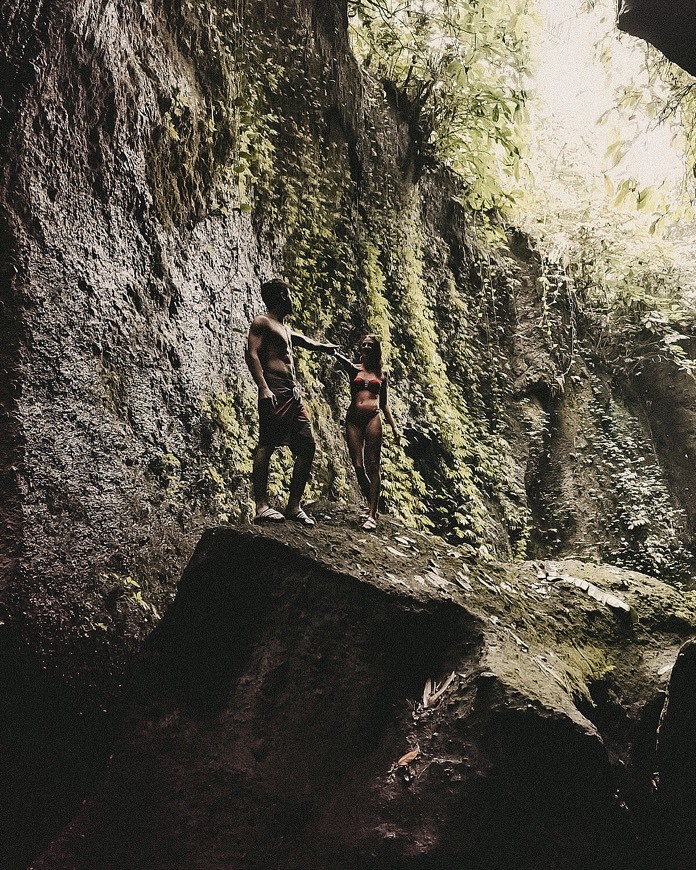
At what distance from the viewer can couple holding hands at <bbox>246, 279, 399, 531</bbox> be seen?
363 cm

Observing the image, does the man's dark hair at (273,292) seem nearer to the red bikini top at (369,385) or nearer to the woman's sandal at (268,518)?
the red bikini top at (369,385)

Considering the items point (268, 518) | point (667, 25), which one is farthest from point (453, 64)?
point (268, 518)

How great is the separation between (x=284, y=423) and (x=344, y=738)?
1.65m

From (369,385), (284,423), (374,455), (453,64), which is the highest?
(453,64)

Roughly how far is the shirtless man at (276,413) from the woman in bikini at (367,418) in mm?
531

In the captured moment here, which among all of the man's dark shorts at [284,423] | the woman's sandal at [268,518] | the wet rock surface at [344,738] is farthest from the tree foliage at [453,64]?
the wet rock surface at [344,738]

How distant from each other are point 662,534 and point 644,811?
738cm

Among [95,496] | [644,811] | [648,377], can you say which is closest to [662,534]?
[648,377]

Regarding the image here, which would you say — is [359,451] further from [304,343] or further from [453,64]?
[453,64]

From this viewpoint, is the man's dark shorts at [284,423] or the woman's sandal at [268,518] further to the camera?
the man's dark shorts at [284,423]

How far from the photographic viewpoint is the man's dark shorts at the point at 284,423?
3.62 metres

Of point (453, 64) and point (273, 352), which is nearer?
point (273, 352)

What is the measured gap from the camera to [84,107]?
420 centimetres

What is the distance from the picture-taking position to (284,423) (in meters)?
3.67
